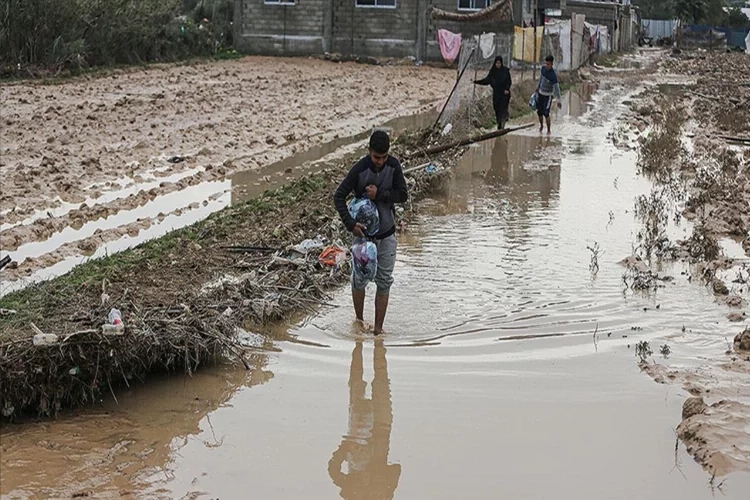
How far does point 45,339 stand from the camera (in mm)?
5574

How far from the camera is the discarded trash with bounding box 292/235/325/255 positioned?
9094 mm

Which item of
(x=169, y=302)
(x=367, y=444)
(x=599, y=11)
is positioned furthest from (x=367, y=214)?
(x=599, y=11)

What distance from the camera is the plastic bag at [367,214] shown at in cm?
709

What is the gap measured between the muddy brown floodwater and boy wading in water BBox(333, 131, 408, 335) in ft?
1.72

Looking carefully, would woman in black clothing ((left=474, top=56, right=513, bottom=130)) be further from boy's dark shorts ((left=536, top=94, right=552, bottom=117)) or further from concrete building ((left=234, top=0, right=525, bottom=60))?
concrete building ((left=234, top=0, right=525, bottom=60))

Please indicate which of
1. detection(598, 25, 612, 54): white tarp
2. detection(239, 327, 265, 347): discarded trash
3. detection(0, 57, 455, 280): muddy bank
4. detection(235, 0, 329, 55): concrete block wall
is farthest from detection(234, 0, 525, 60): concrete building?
detection(239, 327, 265, 347): discarded trash

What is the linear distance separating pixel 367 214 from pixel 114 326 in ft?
6.89

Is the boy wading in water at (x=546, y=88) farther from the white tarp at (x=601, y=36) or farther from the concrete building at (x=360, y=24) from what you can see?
the white tarp at (x=601, y=36)

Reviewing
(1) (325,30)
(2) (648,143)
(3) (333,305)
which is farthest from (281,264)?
(1) (325,30)

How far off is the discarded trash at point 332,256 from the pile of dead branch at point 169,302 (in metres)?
0.06

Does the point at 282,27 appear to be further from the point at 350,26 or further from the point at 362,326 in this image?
the point at 362,326

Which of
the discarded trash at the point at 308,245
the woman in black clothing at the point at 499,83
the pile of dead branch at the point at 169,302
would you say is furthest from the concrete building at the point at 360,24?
the discarded trash at the point at 308,245

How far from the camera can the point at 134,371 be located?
6.15m

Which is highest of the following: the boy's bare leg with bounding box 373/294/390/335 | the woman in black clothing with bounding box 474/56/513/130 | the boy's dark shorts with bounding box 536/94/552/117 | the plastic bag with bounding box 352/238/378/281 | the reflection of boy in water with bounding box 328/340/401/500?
the woman in black clothing with bounding box 474/56/513/130
